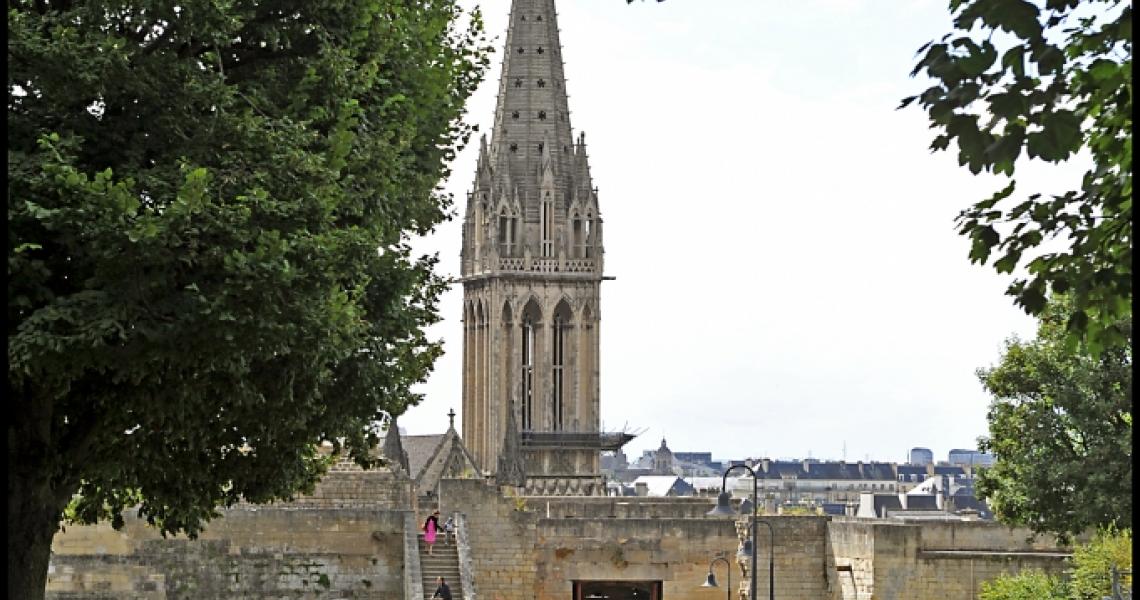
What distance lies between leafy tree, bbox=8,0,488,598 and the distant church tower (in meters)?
76.5

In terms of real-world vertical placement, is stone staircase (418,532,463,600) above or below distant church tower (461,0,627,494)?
below

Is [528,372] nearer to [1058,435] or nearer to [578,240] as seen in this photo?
[578,240]

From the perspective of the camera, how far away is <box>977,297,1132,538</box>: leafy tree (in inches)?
1310

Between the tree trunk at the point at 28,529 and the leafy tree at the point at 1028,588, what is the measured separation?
73.5 feet

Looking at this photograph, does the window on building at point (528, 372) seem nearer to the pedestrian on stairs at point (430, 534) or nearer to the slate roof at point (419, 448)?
the slate roof at point (419, 448)

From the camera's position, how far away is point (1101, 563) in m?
35.8

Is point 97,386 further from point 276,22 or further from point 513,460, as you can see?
point 513,460

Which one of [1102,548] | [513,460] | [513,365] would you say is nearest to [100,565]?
[1102,548]

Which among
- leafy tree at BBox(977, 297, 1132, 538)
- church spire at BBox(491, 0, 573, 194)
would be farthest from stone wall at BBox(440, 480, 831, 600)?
church spire at BBox(491, 0, 573, 194)

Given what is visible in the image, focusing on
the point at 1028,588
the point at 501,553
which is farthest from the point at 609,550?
the point at 1028,588

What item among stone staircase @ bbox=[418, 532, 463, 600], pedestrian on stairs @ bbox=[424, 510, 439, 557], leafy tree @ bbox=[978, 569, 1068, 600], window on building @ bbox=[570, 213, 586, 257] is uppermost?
window on building @ bbox=[570, 213, 586, 257]

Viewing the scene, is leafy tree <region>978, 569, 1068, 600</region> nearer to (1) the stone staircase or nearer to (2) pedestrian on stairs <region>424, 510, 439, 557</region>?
(1) the stone staircase

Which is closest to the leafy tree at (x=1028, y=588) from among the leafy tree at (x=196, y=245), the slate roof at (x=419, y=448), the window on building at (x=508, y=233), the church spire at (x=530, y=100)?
the leafy tree at (x=196, y=245)

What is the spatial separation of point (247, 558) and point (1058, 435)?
44.6ft
